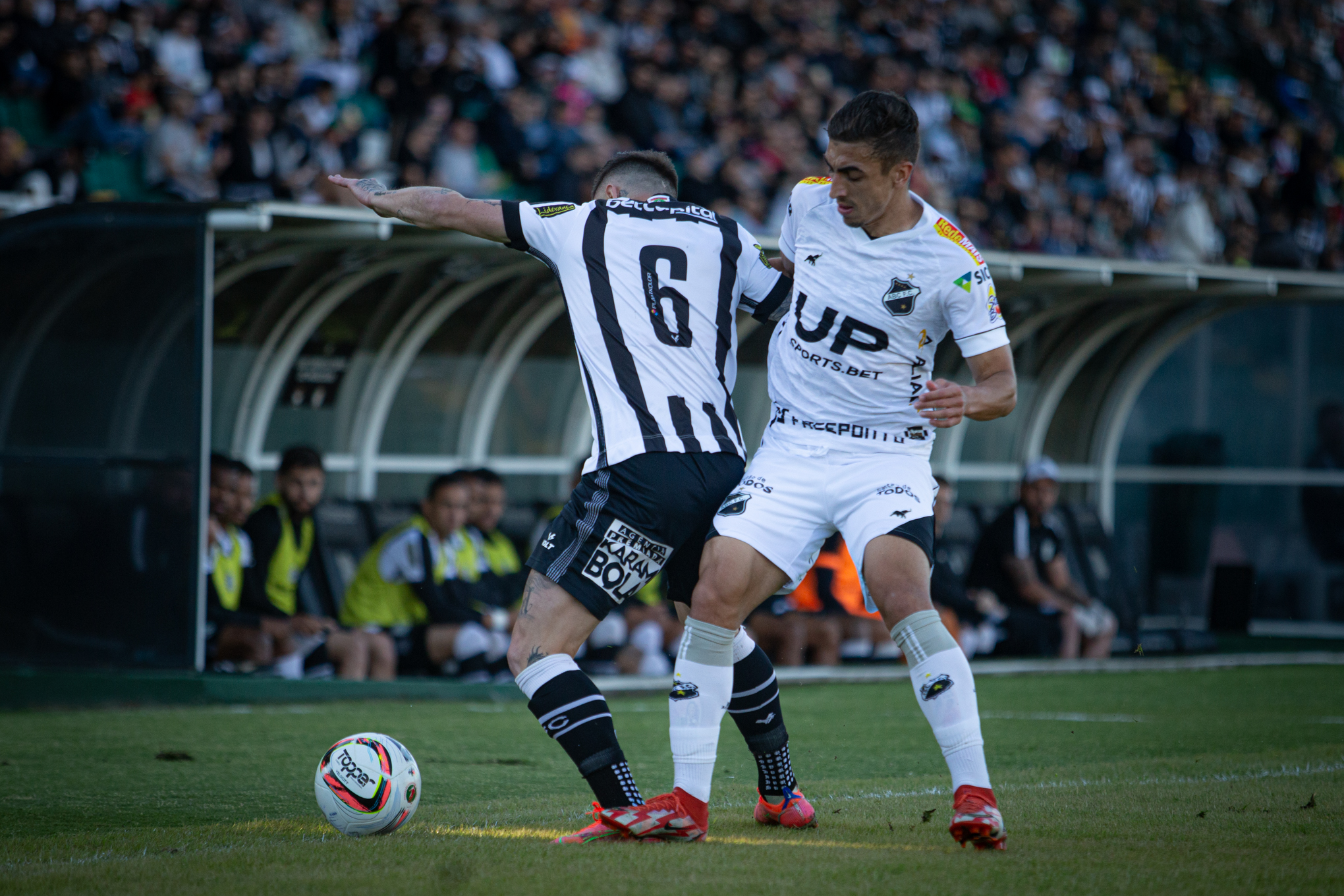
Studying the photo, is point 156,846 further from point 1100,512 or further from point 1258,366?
point 1258,366

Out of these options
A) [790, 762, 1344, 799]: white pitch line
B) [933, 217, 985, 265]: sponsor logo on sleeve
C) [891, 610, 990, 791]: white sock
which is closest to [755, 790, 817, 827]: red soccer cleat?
[891, 610, 990, 791]: white sock

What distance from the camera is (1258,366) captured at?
14.5m

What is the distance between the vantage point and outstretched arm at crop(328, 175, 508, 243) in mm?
4480

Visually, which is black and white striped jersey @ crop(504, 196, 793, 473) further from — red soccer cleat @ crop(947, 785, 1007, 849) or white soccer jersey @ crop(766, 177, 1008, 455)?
red soccer cleat @ crop(947, 785, 1007, 849)

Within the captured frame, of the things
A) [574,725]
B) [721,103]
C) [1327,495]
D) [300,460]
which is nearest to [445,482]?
[300,460]

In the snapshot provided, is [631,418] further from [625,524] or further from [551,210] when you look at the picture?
[551,210]

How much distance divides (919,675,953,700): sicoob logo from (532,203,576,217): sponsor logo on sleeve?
173 cm

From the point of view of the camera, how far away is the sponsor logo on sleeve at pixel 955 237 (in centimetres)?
444

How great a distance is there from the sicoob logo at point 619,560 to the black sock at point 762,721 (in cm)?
50

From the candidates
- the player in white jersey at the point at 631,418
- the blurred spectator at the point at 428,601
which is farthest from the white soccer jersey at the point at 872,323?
the blurred spectator at the point at 428,601

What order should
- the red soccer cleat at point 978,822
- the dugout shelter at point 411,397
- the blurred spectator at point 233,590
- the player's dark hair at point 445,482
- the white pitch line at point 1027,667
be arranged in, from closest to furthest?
the red soccer cleat at point 978,822
the dugout shelter at point 411,397
the blurred spectator at point 233,590
the player's dark hair at point 445,482
the white pitch line at point 1027,667

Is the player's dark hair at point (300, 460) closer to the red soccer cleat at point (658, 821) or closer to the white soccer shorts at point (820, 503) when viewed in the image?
the white soccer shorts at point (820, 503)

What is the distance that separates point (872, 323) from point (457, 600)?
5651 millimetres

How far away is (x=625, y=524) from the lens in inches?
174
